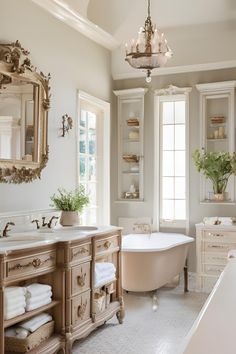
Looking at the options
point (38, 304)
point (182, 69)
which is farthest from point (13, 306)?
point (182, 69)

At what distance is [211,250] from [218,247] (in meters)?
0.09

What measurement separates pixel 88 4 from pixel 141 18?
85cm

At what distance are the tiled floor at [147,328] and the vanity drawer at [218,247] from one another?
543mm

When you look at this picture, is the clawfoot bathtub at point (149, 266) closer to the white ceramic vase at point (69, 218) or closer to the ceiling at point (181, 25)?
the white ceramic vase at point (69, 218)

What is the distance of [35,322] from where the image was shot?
3217mm

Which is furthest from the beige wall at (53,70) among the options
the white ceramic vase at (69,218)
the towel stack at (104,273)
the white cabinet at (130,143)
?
the towel stack at (104,273)

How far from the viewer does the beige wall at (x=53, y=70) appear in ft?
13.0

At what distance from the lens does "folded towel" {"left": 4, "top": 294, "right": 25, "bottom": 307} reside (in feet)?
9.55

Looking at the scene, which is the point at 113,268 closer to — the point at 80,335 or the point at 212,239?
the point at 80,335

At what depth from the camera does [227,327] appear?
47.0 inches

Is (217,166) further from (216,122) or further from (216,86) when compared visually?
(216,86)

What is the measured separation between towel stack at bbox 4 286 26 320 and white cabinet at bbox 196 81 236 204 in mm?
3270

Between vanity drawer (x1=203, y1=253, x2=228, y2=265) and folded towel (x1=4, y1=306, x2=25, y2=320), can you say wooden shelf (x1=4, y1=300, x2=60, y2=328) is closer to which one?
folded towel (x1=4, y1=306, x2=25, y2=320)

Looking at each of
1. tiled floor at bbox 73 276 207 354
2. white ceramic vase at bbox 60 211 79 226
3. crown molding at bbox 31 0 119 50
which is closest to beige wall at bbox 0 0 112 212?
crown molding at bbox 31 0 119 50
